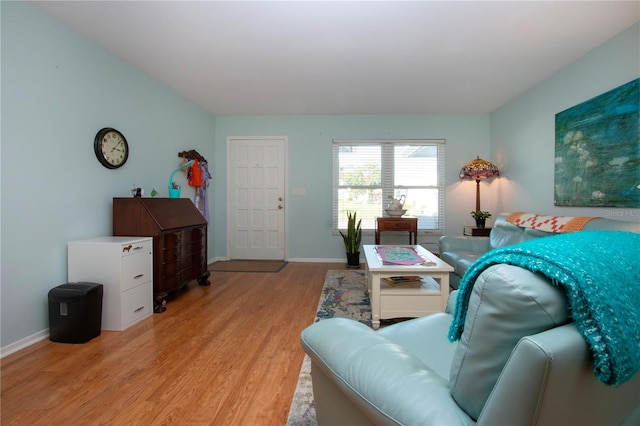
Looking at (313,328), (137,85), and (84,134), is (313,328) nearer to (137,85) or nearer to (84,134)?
(84,134)

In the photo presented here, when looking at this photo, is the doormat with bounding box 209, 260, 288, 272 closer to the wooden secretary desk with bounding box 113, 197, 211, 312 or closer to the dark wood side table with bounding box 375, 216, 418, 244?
the wooden secretary desk with bounding box 113, 197, 211, 312

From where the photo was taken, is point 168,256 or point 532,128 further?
point 532,128

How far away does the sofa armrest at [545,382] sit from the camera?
0.50 m

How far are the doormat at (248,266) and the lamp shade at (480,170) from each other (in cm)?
304

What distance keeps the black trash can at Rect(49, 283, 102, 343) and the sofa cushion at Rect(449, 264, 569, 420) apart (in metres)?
2.45

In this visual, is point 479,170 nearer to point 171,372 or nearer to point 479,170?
point 479,170

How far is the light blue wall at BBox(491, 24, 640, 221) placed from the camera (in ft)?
8.28

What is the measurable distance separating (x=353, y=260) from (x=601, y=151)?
9.82ft

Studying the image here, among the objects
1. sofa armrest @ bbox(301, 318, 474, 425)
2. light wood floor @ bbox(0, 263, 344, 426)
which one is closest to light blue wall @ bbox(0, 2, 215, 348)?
light wood floor @ bbox(0, 263, 344, 426)

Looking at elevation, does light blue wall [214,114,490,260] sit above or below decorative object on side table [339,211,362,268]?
above

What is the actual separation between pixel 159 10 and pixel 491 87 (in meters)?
3.56

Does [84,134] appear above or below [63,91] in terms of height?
below

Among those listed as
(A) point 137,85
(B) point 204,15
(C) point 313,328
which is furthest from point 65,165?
(C) point 313,328

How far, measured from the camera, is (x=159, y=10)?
2234mm
